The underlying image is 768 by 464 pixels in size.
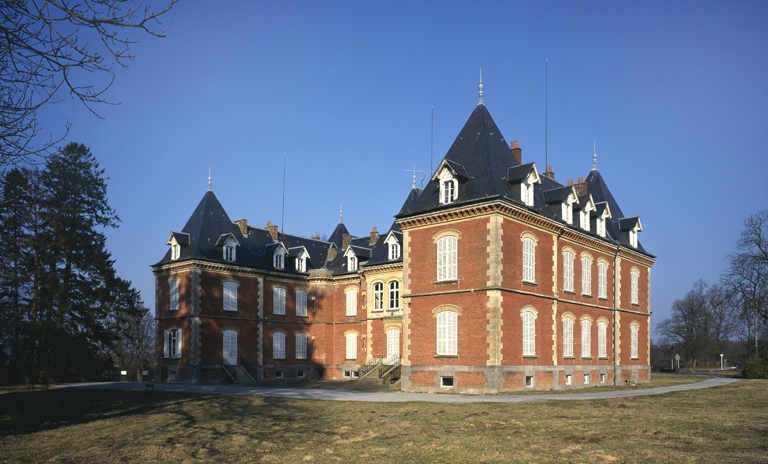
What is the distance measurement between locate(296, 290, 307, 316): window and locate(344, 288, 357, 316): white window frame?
2.99 m

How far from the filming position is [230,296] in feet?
125

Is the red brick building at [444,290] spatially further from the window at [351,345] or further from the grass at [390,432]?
the grass at [390,432]

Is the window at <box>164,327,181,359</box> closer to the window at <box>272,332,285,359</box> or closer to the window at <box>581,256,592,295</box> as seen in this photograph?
the window at <box>272,332,285,359</box>

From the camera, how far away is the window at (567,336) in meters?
30.3

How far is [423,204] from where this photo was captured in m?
28.7

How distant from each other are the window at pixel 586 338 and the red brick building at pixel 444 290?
0.11 meters

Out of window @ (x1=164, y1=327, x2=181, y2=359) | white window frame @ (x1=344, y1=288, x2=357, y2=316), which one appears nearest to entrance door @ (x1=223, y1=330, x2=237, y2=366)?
window @ (x1=164, y1=327, x2=181, y2=359)

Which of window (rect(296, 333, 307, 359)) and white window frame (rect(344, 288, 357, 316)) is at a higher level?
white window frame (rect(344, 288, 357, 316))

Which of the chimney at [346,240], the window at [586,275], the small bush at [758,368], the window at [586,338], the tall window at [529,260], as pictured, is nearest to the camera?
the tall window at [529,260]

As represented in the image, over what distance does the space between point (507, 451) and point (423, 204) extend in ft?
59.8

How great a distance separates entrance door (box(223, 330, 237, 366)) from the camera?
3738 centimetres

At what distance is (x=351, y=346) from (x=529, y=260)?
1783 cm

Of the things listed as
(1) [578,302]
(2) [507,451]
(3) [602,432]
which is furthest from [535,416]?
(1) [578,302]

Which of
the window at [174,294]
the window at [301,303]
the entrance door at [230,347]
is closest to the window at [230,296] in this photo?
the entrance door at [230,347]
